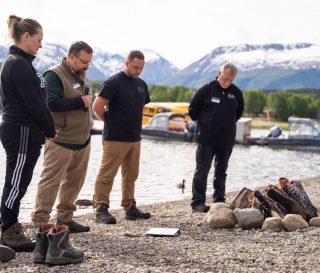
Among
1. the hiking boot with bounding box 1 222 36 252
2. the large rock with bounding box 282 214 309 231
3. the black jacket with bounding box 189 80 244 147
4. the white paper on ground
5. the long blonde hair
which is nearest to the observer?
the long blonde hair

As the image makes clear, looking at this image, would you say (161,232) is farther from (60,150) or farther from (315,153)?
(315,153)

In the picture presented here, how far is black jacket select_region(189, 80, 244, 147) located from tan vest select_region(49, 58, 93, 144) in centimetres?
260

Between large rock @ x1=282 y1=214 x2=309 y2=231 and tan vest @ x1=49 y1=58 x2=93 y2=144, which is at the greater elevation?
tan vest @ x1=49 y1=58 x2=93 y2=144

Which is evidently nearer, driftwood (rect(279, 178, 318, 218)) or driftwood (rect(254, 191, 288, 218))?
driftwood (rect(254, 191, 288, 218))

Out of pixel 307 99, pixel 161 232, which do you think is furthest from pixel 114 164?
pixel 307 99

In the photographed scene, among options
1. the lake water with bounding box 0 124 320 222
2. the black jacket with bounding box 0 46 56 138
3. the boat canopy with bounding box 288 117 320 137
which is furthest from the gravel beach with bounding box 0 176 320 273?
the boat canopy with bounding box 288 117 320 137

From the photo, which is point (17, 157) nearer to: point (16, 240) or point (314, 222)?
point (16, 240)

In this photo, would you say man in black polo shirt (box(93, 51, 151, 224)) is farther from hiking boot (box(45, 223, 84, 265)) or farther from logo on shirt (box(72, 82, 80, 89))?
hiking boot (box(45, 223, 84, 265))

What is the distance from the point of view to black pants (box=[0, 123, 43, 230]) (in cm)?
520

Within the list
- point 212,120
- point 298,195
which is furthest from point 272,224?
point 212,120

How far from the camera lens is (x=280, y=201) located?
766 centimetres

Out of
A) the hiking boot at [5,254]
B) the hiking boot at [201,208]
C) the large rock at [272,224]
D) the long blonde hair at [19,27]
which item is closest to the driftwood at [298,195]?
the large rock at [272,224]

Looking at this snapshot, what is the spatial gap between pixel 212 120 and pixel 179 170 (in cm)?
1509

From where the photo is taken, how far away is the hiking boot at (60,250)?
16.2 feet
